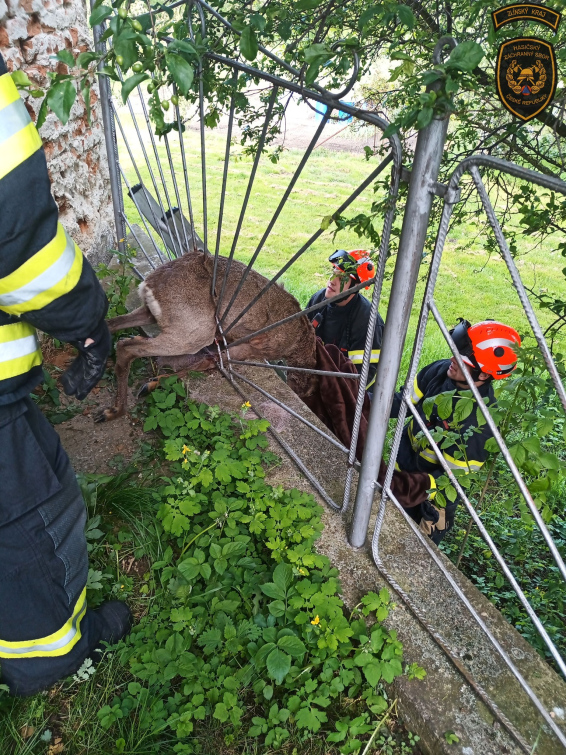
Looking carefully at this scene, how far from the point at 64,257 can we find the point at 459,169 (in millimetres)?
1087

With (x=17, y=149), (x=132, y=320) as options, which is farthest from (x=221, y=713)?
(x=132, y=320)

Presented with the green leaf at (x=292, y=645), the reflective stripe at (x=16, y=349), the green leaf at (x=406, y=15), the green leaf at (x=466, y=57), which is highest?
the green leaf at (x=406, y=15)

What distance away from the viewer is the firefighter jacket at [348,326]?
14.7 ft

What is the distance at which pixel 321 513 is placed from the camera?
7.59ft

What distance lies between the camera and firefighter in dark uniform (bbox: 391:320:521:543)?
2900 millimetres

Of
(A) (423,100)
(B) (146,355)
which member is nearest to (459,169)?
(A) (423,100)

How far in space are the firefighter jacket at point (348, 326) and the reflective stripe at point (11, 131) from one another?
10.8 feet

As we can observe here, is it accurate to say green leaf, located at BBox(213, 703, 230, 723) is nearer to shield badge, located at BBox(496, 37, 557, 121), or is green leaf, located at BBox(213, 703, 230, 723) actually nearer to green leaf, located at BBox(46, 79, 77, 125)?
green leaf, located at BBox(46, 79, 77, 125)

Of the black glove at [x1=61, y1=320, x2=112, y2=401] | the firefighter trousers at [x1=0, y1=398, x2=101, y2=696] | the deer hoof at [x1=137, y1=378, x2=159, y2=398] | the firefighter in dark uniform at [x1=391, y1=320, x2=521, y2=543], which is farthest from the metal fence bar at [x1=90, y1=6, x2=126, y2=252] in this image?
the firefighter trousers at [x1=0, y1=398, x2=101, y2=696]

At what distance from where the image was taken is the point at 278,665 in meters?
1.74

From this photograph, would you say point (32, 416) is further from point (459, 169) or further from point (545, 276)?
point (545, 276)

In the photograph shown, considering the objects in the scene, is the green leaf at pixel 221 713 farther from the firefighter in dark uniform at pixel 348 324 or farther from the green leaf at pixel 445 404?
the firefighter in dark uniform at pixel 348 324

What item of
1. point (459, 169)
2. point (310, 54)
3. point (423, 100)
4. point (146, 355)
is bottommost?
point (146, 355)

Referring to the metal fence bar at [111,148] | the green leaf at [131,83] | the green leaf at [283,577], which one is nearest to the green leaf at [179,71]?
the green leaf at [131,83]
